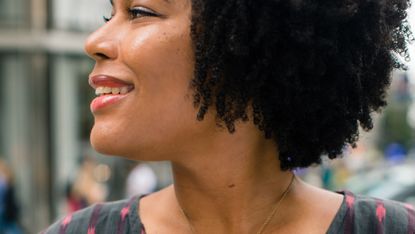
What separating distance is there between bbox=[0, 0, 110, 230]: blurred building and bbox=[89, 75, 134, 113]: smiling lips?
10.7m

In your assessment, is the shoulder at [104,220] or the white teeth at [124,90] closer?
the white teeth at [124,90]

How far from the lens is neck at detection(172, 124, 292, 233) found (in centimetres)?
215

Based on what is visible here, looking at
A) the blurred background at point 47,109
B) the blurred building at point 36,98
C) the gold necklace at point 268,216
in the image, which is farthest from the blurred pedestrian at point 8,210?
the gold necklace at point 268,216

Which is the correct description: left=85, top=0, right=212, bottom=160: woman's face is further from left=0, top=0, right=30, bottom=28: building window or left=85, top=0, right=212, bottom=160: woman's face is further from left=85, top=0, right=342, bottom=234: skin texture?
left=0, top=0, right=30, bottom=28: building window

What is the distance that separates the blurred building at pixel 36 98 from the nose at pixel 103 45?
10708 millimetres

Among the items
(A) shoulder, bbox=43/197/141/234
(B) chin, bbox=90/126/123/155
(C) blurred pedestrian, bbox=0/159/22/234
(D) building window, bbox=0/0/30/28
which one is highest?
(D) building window, bbox=0/0/30/28

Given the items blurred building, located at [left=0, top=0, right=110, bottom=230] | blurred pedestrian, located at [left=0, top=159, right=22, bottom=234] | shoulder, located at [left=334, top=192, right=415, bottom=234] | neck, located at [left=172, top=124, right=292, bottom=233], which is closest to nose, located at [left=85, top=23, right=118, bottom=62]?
neck, located at [left=172, top=124, right=292, bottom=233]

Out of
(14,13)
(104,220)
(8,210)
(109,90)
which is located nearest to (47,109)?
(14,13)

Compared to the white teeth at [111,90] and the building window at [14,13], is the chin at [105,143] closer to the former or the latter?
the white teeth at [111,90]

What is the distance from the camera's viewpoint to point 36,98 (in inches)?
516

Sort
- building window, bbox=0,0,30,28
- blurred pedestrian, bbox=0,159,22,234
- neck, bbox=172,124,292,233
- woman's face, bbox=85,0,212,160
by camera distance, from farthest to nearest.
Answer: building window, bbox=0,0,30,28, blurred pedestrian, bbox=0,159,22,234, neck, bbox=172,124,292,233, woman's face, bbox=85,0,212,160

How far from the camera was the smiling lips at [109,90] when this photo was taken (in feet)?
6.63

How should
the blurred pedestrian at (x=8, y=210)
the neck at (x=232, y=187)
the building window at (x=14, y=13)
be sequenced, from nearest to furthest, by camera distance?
the neck at (x=232, y=187), the blurred pedestrian at (x=8, y=210), the building window at (x=14, y=13)

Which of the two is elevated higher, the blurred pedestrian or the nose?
the nose
